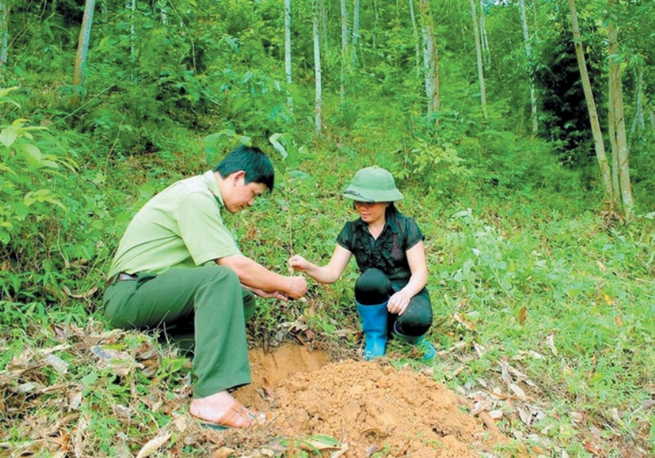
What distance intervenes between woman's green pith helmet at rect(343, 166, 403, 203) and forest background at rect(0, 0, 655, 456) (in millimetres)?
928

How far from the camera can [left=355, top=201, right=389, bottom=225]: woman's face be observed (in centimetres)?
346

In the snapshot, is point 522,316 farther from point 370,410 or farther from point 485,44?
point 485,44

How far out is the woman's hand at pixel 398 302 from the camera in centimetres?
329

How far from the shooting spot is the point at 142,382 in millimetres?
2605

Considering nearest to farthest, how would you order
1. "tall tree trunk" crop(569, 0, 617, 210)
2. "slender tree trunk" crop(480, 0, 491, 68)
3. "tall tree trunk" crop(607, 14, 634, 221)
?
"tall tree trunk" crop(607, 14, 634, 221) < "tall tree trunk" crop(569, 0, 617, 210) < "slender tree trunk" crop(480, 0, 491, 68)

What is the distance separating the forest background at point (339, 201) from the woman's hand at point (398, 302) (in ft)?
1.42

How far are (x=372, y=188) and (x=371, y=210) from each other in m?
0.14

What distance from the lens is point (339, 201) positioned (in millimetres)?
5770

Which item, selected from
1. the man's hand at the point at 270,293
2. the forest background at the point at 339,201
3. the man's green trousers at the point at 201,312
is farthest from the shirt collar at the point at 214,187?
the forest background at the point at 339,201

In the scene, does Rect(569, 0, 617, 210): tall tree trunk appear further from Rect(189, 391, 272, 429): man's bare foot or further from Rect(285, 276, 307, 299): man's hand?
Rect(189, 391, 272, 429): man's bare foot

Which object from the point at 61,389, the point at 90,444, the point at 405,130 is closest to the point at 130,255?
the point at 61,389

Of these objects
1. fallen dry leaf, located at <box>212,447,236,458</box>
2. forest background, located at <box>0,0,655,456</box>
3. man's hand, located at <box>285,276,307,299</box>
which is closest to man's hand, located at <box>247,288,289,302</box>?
man's hand, located at <box>285,276,307,299</box>

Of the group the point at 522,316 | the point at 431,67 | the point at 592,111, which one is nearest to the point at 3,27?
the point at 431,67

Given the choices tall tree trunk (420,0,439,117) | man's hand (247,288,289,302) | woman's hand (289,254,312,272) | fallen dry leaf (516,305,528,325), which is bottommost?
fallen dry leaf (516,305,528,325)
